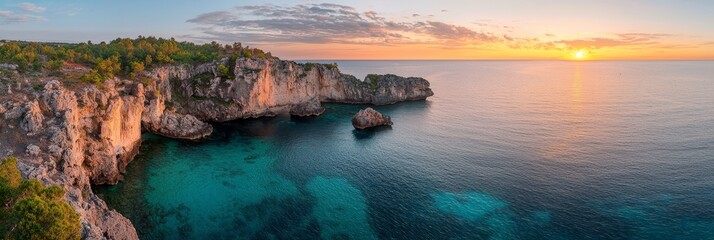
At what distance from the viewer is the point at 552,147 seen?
7000 centimetres

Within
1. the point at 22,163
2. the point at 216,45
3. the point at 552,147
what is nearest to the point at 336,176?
the point at 22,163

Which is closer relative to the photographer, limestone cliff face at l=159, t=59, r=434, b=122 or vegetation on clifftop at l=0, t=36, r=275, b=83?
vegetation on clifftop at l=0, t=36, r=275, b=83

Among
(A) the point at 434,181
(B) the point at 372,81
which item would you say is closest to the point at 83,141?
(A) the point at 434,181

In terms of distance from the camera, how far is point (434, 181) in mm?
55250

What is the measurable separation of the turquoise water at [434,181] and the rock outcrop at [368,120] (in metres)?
3.05

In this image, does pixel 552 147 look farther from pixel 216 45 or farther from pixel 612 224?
pixel 216 45

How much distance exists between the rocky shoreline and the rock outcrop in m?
18.0

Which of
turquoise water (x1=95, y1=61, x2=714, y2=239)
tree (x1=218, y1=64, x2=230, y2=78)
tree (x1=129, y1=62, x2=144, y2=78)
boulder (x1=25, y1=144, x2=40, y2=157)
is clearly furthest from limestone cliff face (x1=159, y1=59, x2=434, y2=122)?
boulder (x1=25, y1=144, x2=40, y2=157)

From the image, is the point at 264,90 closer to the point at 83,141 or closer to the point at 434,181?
the point at 83,141

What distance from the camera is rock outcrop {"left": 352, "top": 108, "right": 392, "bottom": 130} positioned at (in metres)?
90.4

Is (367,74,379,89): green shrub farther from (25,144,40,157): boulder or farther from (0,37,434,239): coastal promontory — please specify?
(25,144,40,157): boulder

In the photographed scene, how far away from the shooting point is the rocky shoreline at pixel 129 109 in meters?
40.3

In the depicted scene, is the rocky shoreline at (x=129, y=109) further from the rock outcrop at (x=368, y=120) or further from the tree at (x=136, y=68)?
the rock outcrop at (x=368, y=120)

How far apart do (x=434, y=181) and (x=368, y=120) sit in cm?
3744
